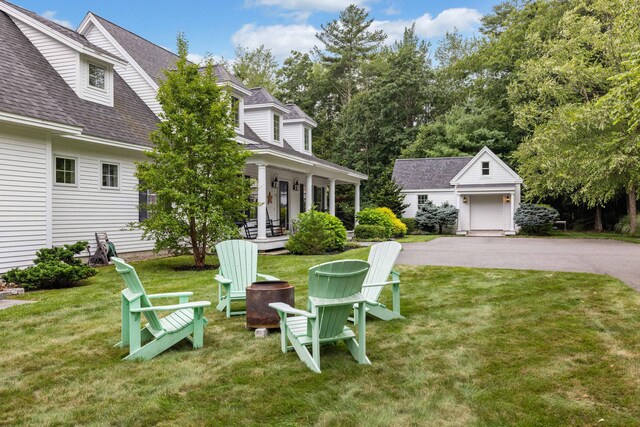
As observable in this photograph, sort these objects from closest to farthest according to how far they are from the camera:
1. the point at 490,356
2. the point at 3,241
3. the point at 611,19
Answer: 1. the point at 490,356
2. the point at 3,241
3. the point at 611,19

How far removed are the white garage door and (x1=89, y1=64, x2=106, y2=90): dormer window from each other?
67.7ft

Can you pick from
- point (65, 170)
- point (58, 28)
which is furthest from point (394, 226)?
point (58, 28)

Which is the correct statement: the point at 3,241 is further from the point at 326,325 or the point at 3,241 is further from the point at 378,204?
the point at 378,204

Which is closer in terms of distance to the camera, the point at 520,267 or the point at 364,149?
the point at 520,267

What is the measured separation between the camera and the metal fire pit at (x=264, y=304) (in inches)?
Answer: 197

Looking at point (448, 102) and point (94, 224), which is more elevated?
point (448, 102)

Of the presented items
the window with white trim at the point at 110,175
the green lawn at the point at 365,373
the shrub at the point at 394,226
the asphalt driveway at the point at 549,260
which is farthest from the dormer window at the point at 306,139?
the green lawn at the point at 365,373

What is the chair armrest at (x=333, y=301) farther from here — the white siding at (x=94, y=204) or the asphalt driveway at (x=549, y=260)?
the white siding at (x=94, y=204)

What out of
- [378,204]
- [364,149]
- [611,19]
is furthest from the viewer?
[364,149]

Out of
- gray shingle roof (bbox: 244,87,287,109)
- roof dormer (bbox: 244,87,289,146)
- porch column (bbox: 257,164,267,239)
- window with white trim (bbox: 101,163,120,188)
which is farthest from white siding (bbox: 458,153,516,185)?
window with white trim (bbox: 101,163,120,188)

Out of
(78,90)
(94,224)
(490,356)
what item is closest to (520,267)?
(490,356)

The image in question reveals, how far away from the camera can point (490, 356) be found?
420 cm

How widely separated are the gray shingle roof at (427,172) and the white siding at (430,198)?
366mm

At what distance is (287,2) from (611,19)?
67.0 ft
